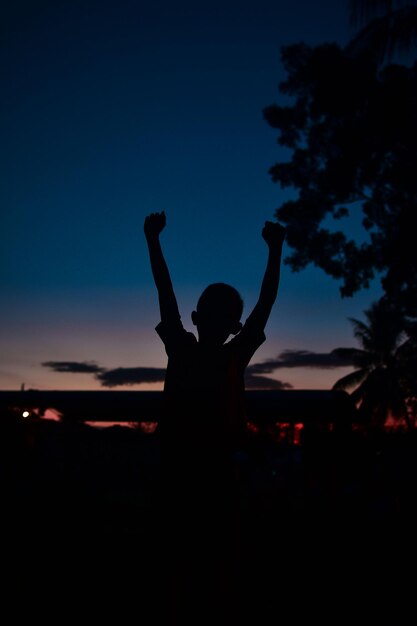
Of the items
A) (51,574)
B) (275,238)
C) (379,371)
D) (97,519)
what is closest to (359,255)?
(97,519)

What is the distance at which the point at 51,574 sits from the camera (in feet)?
19.3

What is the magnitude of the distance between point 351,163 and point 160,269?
14.8 m

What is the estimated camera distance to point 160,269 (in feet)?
6.00

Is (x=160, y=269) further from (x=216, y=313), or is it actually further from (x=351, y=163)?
(x=351, y=163)

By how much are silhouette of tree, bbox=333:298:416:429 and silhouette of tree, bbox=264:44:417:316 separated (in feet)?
34.1

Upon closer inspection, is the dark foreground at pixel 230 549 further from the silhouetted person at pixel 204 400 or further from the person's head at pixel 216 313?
the person's head at pixel 216 313

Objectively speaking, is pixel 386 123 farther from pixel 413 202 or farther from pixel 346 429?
pixel 346 429

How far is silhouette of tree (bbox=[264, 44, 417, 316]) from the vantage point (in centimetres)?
1398

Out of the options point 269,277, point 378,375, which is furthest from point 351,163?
point 378,375

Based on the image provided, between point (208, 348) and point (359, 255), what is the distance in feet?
47.1

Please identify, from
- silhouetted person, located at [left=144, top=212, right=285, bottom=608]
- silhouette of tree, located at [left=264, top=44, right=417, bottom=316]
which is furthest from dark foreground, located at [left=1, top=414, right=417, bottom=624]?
silhouette of tree, located at [left=264, top=44, right=417, bottom=316]

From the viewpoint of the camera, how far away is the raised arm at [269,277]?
6.31ft

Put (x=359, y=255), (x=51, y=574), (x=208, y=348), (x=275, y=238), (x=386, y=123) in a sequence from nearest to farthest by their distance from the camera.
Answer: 1. (x=208, y=348)
2. (x=275, y=238)
3. (x=51, y=574)
4. (x=386, y=123)
5. (x=359, y=255)

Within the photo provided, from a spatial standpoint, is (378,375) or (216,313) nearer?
(216,313)
